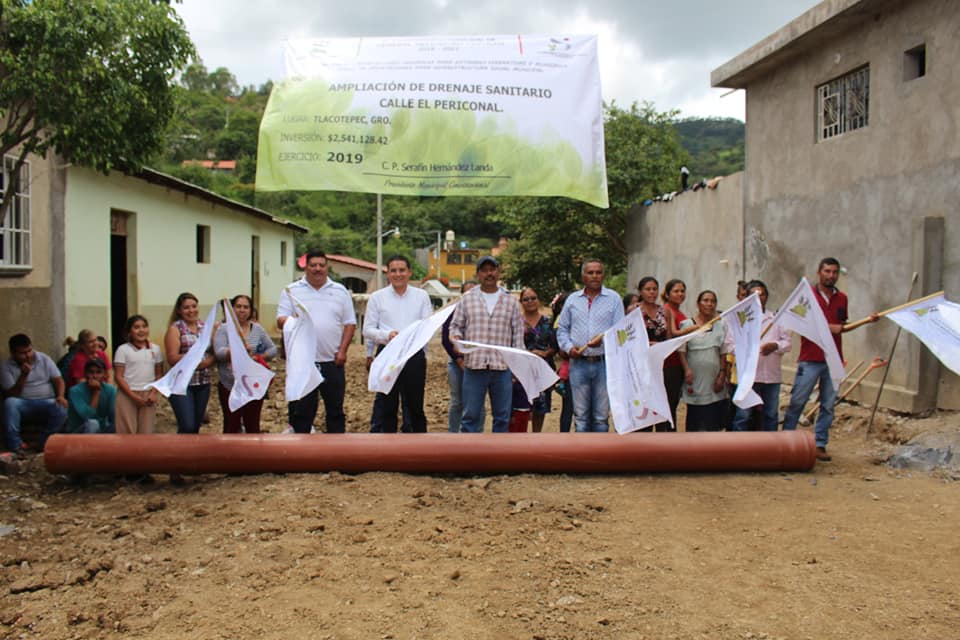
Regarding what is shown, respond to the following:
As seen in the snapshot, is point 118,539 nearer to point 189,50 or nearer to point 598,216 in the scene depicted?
point 189,50

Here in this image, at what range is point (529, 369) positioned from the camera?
6.17 m

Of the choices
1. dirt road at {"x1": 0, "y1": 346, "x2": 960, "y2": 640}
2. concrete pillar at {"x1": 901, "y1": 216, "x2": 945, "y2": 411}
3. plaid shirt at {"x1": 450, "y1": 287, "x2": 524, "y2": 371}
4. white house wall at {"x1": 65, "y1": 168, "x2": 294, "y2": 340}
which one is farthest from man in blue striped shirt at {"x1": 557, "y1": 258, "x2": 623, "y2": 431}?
white house wall at {"x1": 65, "y1": 168, "x2": 294, "y2": 340}

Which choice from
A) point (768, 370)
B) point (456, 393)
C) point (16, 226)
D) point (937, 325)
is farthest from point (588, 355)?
point (16, 226)

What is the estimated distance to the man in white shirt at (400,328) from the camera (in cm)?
644

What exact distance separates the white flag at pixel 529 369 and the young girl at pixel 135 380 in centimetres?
234

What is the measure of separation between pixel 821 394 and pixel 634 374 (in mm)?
1879

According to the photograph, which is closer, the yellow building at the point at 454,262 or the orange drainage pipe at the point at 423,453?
the orange drainage pipe at the point at 423,453

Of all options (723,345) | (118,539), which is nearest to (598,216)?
(723,345)

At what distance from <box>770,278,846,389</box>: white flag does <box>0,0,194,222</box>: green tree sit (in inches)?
197

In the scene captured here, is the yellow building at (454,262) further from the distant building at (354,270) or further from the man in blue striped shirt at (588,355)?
the man in blue striped shirt at (588,355)

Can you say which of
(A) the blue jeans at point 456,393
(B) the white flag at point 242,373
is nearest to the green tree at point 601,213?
(A) the blue jeans at point 456,393

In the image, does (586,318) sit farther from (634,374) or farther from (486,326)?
(486,326)

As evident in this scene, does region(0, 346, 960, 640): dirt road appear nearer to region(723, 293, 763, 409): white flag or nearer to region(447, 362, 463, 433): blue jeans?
region(723, 293, 763, 409): white flag

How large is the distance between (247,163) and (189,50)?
1996 inches
